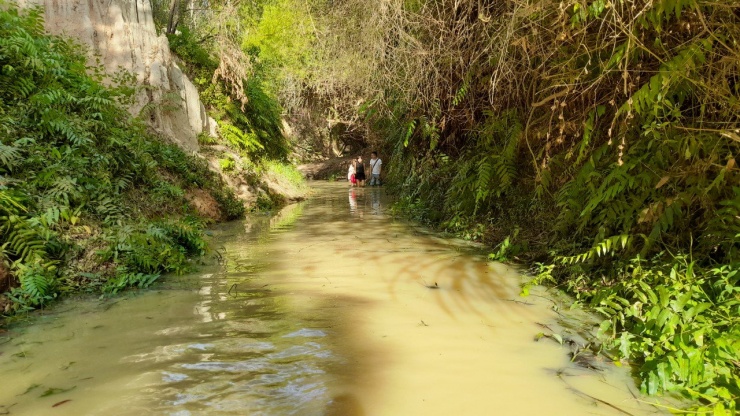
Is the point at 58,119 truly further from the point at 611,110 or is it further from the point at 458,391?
the point at 611,110

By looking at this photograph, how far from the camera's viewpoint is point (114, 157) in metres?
7.88

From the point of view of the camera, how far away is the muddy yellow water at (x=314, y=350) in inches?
123

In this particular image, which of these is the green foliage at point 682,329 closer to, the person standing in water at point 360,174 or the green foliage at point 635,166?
the green foliage at point 635,166

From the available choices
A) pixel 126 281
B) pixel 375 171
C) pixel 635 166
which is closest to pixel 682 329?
pixel 635 166

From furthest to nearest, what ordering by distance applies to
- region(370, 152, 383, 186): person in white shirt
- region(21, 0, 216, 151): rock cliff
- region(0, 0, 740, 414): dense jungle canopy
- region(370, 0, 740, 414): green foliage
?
region(370, 152, 383, 186): person in white shirt → region(21, 0, 216, 151): rock cliff → region(0, 0, 740, 414): dense jungle canopy → region(370, 0, 740, 414): green foliage

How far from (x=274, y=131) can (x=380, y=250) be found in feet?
43.5

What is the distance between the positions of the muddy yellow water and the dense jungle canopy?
51 centimetres

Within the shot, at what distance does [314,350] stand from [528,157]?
501cm

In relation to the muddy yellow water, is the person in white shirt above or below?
above

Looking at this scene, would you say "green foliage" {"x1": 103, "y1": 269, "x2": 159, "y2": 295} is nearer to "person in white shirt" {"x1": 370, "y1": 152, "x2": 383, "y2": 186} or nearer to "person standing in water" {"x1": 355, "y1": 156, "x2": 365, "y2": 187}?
"person standing in water" {"x1": 355, "y1": 156, "x2": 365, "y2": 187}

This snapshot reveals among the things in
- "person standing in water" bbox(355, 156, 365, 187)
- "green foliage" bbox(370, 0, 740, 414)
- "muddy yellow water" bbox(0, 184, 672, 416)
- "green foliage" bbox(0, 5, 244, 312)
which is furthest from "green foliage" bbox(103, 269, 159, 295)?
"person standing in water" bbox(355, 156, 365, 187)

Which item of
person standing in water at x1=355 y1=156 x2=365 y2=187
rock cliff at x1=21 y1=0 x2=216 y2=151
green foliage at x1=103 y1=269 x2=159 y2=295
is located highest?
rock cliff at x1=21 y1=0 x2=216 y2=151

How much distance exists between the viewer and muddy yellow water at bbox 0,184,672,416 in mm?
3129

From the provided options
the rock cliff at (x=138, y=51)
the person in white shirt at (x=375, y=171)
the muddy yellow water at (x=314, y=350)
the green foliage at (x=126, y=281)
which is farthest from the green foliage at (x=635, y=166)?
the person in white shirt at (x=375, y=171)
